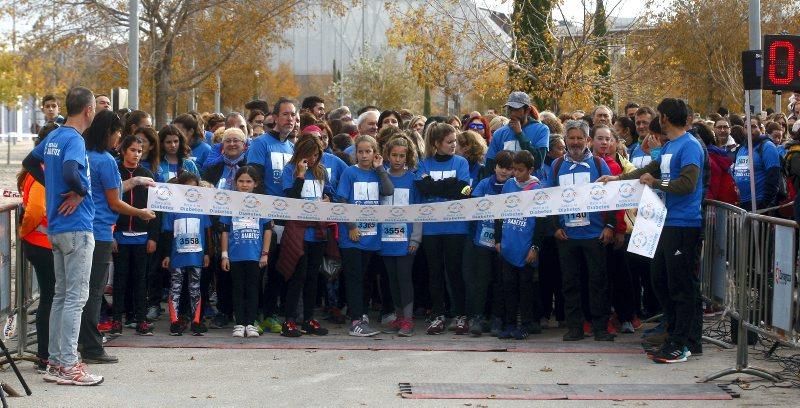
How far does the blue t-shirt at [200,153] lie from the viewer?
1334 cm

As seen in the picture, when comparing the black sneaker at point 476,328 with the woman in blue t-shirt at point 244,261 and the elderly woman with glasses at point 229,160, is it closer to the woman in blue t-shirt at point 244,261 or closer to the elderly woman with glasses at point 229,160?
the woman in blue t-shirt at point 244,261

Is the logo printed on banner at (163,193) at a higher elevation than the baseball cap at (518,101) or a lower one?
lower

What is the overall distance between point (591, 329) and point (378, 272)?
2.24 m

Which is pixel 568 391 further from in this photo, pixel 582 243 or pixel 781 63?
pixel 781 63

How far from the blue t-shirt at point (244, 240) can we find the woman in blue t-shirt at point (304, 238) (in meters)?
0.33

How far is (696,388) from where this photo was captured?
28.9ft

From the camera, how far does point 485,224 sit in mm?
11234

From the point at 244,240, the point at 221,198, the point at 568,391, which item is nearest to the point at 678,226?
the point at 568,391

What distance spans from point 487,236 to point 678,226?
209cm

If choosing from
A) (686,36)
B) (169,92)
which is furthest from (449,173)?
(686,36)

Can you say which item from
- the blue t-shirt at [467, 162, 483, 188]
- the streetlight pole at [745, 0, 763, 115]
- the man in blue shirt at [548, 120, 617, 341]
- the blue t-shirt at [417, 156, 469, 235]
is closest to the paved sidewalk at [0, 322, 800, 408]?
the man in blue shirt at [548, 120, 617, 341]

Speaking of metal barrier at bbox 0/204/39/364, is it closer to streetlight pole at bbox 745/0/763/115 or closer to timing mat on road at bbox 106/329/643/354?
timing mat on road at bbox 106/329/643/354

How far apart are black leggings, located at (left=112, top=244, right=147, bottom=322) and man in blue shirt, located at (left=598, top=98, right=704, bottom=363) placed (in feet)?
15.1

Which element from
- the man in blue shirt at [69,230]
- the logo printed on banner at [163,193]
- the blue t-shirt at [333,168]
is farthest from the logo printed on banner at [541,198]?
the man in blue shirt at [69,230]
